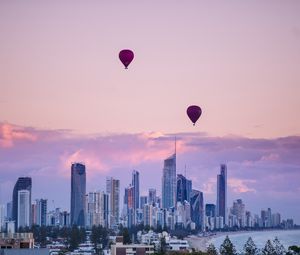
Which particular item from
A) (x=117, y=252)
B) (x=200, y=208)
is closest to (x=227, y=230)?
(x=200, y=208)

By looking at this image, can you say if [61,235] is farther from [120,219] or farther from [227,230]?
[227,230]

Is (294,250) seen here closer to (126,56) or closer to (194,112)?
(194,112)

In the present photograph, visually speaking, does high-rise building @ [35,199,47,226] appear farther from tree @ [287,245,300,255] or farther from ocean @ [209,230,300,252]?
tree @ [287,245,300,255]

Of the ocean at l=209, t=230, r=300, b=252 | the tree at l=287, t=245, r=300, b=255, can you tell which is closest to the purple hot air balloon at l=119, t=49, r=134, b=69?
the tree at l=287, t=245, r=300, b=255

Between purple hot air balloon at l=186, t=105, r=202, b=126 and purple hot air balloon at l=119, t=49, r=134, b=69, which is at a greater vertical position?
purple hot air balloon at l=119, t=49, r=134, b=69

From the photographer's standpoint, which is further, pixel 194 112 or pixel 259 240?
pixel 259 240

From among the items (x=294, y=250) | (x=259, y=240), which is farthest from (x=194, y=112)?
(x=259, y=240)
